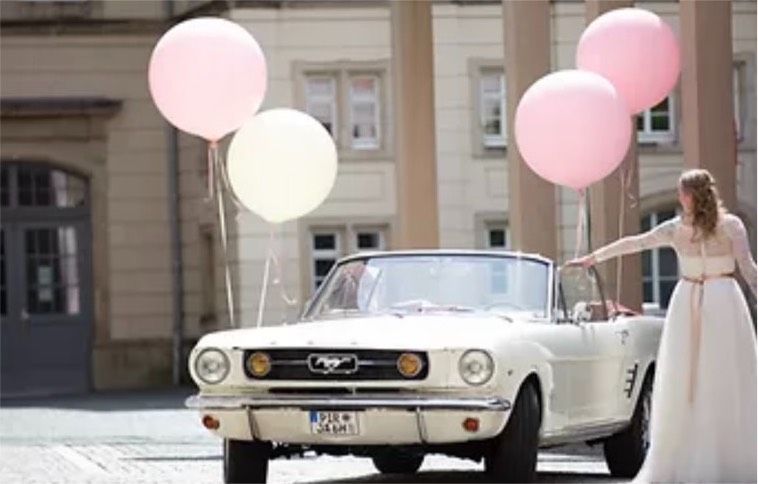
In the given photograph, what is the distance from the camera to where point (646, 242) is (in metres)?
14.5

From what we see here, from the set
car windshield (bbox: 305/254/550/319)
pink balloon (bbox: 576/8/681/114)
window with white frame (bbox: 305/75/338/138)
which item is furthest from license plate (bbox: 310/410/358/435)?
window with white frame (bbox: 305/75/338/138)

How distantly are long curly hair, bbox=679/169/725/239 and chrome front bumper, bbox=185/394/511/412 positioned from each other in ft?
4.73

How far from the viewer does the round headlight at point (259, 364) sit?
14.0 m

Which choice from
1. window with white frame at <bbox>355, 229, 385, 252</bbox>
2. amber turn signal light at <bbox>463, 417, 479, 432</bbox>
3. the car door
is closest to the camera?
amber turn signal light at <bbox>463, 417, 479, 432</bbox>

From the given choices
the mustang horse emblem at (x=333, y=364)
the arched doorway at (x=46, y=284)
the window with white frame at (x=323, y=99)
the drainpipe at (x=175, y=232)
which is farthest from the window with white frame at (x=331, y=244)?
the mustang horse emblem at (x=333, y=364)

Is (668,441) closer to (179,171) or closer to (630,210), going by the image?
(630,210)

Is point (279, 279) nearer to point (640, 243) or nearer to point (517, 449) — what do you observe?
point (640, 243)

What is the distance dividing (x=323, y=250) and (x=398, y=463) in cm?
2262

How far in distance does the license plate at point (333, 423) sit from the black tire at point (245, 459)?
2.08ft

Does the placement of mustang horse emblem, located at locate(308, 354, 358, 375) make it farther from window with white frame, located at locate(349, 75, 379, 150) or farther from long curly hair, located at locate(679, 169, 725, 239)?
window with white frame, located at locate(349, 75, 379, 150)

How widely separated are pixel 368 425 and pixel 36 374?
2811 cm

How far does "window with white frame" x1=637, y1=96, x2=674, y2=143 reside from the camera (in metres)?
38.8

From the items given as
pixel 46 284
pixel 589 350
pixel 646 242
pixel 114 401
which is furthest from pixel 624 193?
pixel 46 284

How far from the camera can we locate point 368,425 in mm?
13680
